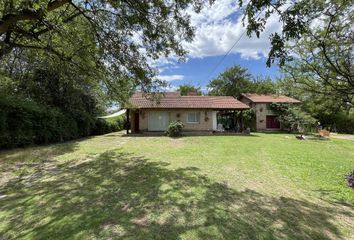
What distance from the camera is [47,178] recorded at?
827 centimetres

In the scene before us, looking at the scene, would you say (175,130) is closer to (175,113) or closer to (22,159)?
(175,113)

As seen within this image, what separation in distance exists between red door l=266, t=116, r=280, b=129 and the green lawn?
23.7m

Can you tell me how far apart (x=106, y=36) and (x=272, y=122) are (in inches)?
1148

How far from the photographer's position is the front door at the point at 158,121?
83.3 ft

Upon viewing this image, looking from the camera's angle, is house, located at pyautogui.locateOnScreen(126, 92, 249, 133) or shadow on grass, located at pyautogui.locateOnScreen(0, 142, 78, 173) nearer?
shadow on grass, located at pyautogui.locateOnScreen(0, 142, 78, 173)

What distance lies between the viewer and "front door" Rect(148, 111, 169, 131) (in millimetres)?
25391

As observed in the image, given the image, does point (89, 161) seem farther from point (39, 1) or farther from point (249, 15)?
point (249, 15)

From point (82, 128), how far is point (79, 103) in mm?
2287

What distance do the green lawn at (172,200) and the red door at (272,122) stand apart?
23689 mm

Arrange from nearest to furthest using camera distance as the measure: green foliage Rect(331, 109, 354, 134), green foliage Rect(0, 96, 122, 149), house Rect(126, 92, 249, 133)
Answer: green foliage Rect(0, 96, 122, 149) < house Rect(126, 92, 249, 133) < green foliage Rect(331, 109, 354, 134)

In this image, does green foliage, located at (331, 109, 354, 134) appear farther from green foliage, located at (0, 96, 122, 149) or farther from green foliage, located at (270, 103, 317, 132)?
green foliage, located at (0, 96, 122, 149)

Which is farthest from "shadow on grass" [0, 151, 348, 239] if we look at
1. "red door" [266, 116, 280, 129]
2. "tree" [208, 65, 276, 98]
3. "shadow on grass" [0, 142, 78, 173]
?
"tree" [208, 65, 276, 98]

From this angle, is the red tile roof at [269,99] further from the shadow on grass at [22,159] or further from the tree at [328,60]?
the shadow on grass at [22,159]

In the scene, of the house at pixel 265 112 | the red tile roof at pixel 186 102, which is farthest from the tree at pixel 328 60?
the house at pixel 265 112
